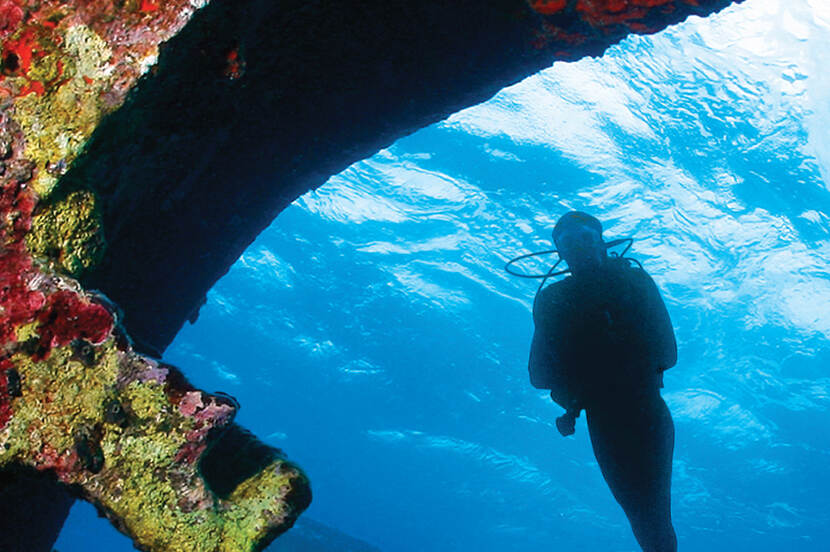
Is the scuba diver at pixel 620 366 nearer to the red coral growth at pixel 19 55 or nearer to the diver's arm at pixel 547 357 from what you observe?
the diver's arm at pixel 547 357

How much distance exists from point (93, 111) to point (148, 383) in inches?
33.3

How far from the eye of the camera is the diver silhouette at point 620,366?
14.3 feet

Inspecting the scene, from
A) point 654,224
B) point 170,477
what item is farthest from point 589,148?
point 170,477

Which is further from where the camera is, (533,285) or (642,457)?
(533,285)

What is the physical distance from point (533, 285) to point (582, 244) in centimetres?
1386

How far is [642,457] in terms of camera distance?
14.2 feet

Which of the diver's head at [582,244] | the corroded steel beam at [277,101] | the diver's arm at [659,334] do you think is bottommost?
the corroded steel beam at [277,101]

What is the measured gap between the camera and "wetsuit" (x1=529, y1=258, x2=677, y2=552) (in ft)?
14.3

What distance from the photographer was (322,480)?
5166cm

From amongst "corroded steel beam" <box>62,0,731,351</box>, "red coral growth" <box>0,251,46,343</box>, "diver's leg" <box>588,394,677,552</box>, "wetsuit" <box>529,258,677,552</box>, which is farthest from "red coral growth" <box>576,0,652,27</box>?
"diver's leg" <box>588,394,677,552</box>

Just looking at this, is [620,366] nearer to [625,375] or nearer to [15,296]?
[625,375]

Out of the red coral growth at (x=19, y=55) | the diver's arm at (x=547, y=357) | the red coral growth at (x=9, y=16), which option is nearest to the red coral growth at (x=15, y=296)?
the red coral growth at (x=19, y=55)

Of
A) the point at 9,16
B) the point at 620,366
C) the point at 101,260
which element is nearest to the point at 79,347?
the point at 101,260

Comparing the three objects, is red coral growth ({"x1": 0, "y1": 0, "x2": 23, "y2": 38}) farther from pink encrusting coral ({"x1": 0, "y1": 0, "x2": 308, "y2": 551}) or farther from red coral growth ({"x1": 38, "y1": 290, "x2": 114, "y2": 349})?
red coral growth ({"x1": 38, "y1": 290, "x2": 114, "y2": 349})
